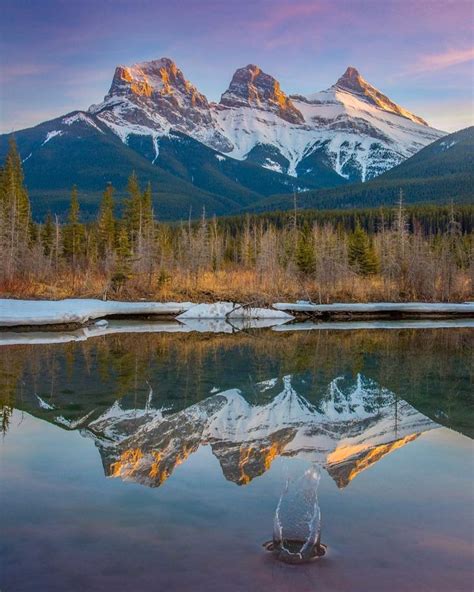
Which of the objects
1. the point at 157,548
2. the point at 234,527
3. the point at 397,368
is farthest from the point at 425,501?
the point at 397,368

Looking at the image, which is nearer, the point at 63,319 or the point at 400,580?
the point at 400,580

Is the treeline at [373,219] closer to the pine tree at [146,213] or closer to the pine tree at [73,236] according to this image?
the pine tree at [146,213]

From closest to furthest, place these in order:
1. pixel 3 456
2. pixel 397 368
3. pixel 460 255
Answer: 1. pixel 3 456
2. pixel 397 368
3. pixel 460 255

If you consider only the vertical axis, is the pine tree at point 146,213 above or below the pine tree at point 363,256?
above

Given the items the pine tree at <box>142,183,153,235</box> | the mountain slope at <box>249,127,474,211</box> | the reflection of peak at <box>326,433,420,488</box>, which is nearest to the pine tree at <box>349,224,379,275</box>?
the pine tree at <box>142,183,153,235</box>

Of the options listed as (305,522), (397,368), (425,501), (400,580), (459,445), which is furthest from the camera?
(397,368)

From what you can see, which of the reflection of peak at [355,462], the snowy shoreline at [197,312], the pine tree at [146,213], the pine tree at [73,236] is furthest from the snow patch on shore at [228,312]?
the pine tree at [73,236]

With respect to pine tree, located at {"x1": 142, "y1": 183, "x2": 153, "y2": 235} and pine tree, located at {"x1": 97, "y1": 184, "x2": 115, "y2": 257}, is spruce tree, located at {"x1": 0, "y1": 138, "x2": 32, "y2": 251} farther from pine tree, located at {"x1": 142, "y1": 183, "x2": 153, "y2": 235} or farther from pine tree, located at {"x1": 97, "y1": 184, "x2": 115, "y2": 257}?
pine tree, located at {"x1": 142, "y1": 183, "x2": 153, "y2": 235}

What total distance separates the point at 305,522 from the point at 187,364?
34.6 ft

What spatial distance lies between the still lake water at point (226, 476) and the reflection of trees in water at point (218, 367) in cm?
9

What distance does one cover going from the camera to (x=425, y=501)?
21.5 ft

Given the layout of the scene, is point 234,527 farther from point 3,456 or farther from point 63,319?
point 63,319

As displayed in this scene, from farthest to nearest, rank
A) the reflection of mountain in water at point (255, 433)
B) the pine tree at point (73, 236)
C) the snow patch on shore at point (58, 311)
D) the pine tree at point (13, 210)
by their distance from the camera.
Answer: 1. the pine tree at point (73, 236)
2. the pine tree at point (13, 210)
3. the snow patch on shore at point (58, 311)
4. the reflection of mountain in water at point (255, 433)

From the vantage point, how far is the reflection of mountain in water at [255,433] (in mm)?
7715
